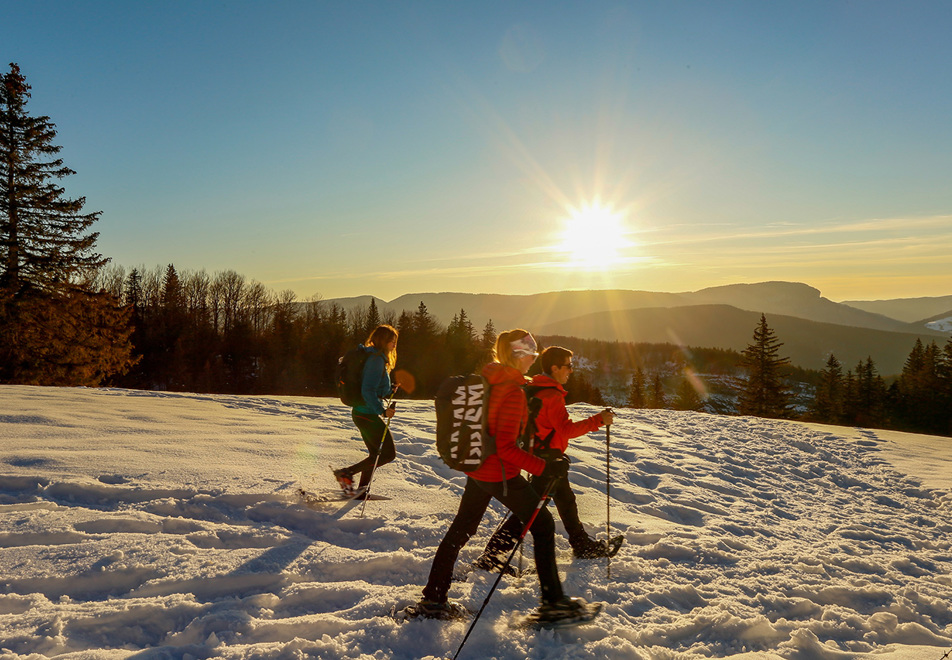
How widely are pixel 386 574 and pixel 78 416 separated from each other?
25.0 feet

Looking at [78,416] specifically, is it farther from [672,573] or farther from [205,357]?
[205,357]

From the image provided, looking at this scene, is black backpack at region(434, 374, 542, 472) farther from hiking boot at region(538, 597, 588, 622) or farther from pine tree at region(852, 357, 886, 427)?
pine tree at region(852, 357, 886, 427)

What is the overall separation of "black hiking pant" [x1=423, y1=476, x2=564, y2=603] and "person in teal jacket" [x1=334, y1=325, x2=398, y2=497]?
212 cm

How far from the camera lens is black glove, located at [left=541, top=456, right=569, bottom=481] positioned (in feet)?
15.1

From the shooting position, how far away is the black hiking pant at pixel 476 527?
382 centimetres

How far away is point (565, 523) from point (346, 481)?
267cm

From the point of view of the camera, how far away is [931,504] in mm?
9148

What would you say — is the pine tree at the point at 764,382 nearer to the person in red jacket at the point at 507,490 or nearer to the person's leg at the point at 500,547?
the person's leg at the point at 500,547

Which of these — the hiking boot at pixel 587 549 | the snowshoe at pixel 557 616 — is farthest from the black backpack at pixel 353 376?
the snowshoe at pixel 557 616

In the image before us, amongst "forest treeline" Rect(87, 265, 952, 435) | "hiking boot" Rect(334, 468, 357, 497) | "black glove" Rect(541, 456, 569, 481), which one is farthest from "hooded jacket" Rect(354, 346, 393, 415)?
"forest treeline" Rect(87, 265, 952, 435)

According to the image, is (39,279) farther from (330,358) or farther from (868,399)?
(868,399)

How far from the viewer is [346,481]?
631 centimetres

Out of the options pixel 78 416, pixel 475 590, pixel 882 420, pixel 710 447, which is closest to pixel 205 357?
pixel 78 416

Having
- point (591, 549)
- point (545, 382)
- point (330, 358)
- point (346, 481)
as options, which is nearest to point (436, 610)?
point (545, 382)
